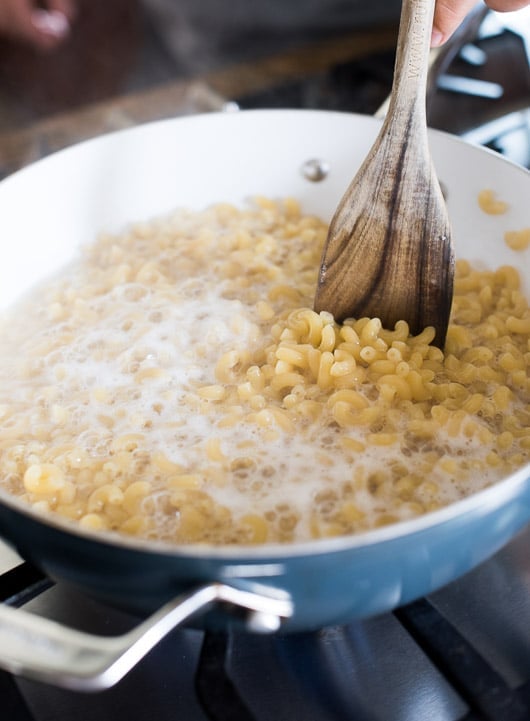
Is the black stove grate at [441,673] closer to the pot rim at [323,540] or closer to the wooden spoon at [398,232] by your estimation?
the pot rim at [323,540]

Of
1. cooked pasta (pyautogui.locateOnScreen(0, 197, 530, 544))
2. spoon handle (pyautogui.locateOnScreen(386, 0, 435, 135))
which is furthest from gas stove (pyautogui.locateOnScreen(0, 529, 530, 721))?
spoon handle (pyautogui.locateOnScreen(386, 0, 435, 135))

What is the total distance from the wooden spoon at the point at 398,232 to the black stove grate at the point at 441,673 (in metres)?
0.42

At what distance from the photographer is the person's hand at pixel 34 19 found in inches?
89.7

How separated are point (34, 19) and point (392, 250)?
176 cm

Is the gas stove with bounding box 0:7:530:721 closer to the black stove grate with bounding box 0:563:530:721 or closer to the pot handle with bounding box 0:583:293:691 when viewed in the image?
the black stove grate with bounding box 0:563:530:721

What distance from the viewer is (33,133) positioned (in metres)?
1.75

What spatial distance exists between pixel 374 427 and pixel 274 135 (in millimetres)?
623

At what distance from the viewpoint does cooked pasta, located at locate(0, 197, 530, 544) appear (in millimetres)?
864

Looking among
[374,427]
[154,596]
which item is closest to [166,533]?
[154,596]

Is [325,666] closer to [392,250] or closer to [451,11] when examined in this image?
[392,250]

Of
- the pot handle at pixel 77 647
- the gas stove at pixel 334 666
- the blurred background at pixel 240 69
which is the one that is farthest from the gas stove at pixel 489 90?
the pot handle at pixel 77 647

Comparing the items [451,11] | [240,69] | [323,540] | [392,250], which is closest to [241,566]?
[323,540]

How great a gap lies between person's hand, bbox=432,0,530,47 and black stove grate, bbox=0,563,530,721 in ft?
2.53

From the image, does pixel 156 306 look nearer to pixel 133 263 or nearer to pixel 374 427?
pixel 133 263
